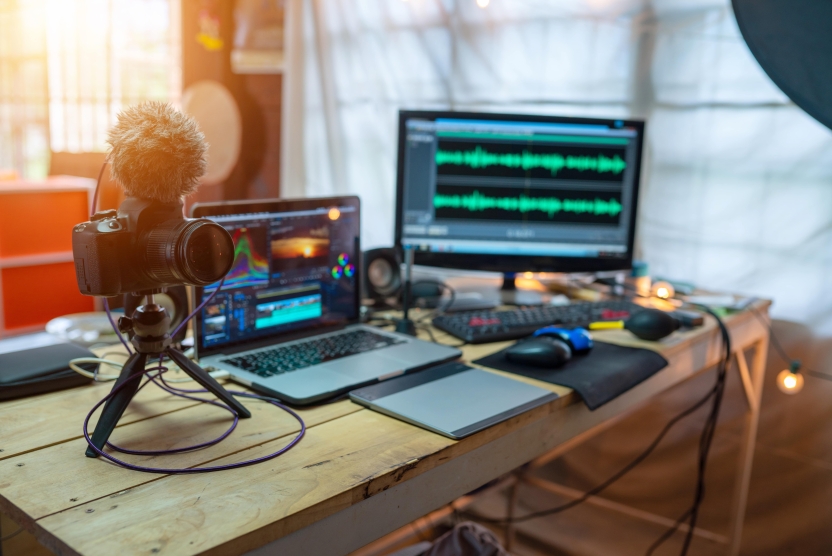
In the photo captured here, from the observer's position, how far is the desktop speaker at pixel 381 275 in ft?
5.18

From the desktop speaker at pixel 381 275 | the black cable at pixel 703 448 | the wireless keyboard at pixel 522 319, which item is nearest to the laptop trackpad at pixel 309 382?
the wireless keyboard at pixel 522 319

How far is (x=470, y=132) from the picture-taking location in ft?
5.29

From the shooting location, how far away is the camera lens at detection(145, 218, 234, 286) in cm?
78

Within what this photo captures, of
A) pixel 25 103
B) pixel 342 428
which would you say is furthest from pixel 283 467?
pixel 25 103

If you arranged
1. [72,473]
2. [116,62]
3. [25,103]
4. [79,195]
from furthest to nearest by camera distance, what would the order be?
[25,103], [116,62], [79,195], [72,473]

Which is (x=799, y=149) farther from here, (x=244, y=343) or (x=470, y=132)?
(x=244, y=343)

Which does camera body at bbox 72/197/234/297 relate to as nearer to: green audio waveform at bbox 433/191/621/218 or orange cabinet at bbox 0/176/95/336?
green audio waveform at bbox 433/191/621/218

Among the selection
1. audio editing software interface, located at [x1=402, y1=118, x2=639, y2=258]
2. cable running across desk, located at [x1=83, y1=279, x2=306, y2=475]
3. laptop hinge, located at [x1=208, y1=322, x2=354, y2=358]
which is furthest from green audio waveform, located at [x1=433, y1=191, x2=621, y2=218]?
cable running across desk, located at [x1=83, y1=279, x2=306, y2=475]

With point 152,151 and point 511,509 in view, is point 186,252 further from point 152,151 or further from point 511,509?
point 511,509

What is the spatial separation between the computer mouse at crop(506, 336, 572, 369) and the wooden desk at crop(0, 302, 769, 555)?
92 mm

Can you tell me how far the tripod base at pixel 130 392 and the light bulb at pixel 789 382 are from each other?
1499mm

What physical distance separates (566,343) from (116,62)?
474cm

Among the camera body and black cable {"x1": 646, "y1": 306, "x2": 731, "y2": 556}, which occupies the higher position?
the camera body

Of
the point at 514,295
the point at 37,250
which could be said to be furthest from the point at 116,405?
the point at 37,250
